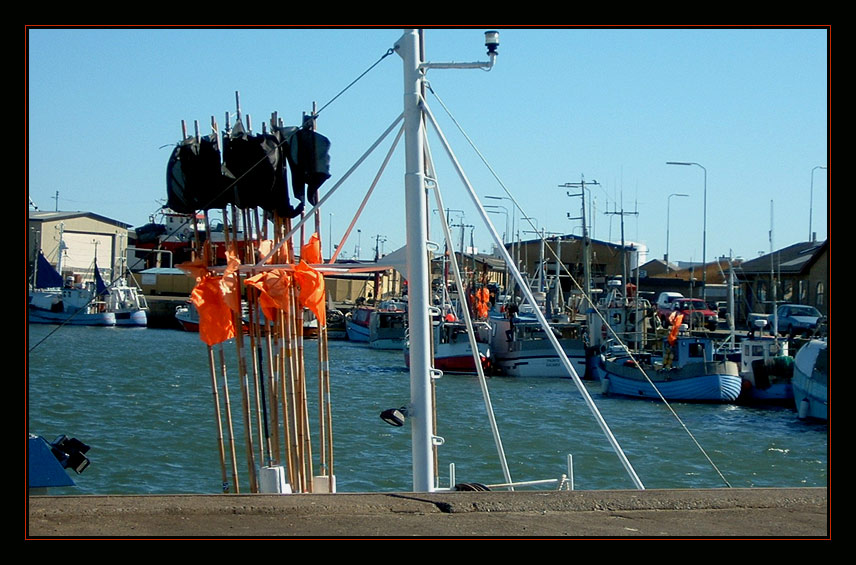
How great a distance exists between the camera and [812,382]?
98.8ft

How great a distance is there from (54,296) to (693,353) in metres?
56.2

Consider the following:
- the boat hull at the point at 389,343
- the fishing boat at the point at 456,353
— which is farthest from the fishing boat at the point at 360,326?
the fishing boat at the point at 456,353

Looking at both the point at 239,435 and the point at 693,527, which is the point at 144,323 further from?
the point at 693,527

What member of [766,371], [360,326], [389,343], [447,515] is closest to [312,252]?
[447,515]

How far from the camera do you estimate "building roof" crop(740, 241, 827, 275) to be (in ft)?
179

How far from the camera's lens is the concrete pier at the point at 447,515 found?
5383 mm

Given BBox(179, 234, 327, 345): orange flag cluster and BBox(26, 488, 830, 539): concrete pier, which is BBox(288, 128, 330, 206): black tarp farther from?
BBox(26, 488, 830, 539): concrete pier

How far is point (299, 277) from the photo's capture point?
8.30 metres

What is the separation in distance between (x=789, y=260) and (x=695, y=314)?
1333cm

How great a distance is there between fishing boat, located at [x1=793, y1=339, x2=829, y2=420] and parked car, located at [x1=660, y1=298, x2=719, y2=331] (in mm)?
16145

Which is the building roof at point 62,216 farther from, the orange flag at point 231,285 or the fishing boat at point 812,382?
the orange flag at point 231,285

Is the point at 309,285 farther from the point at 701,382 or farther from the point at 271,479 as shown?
the point at 701,382

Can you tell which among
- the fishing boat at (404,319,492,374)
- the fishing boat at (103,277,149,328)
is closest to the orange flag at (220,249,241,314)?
the fishing boat at (404,319,492,374)

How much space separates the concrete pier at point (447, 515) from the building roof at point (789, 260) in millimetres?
48280
